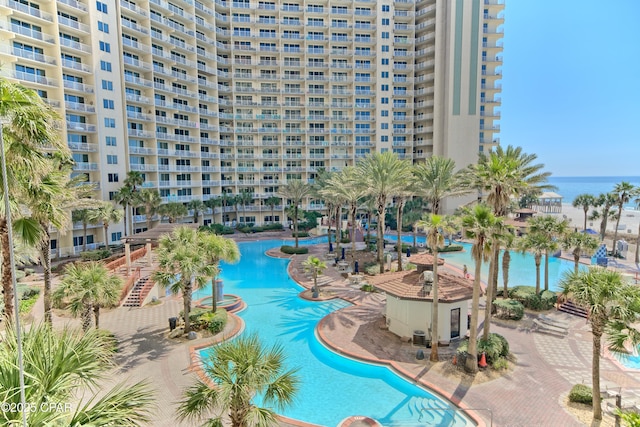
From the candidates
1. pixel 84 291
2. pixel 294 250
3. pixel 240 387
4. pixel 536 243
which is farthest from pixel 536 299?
pixel 294 250

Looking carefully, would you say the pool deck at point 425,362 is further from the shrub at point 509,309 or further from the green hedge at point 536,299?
the shrub at point 509,309

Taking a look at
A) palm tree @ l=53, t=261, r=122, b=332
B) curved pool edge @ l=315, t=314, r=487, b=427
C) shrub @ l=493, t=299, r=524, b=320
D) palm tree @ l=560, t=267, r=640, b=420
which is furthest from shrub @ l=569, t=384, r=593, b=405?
palm tree @ l=53, t=261, r=122, b=332

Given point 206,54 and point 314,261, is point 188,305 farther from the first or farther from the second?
point 206,54

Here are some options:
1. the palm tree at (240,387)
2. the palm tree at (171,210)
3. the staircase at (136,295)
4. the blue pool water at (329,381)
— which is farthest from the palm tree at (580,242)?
the palm tree at (171,210)

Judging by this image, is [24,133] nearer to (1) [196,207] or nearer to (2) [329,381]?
(2) [329,381]

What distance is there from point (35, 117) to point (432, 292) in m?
19.2

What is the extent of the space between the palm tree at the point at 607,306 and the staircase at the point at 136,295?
27200 mm

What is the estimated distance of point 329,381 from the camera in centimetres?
1778

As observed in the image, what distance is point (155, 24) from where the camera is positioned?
56.2m

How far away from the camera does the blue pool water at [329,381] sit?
15000 millimetres

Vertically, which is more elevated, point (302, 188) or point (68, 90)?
point (68, 90)

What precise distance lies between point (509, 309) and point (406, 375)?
10.7 meters

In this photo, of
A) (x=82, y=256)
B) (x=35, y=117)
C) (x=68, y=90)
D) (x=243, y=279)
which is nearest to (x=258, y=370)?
(x=35, y=117)

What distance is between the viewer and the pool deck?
15.0 metres
